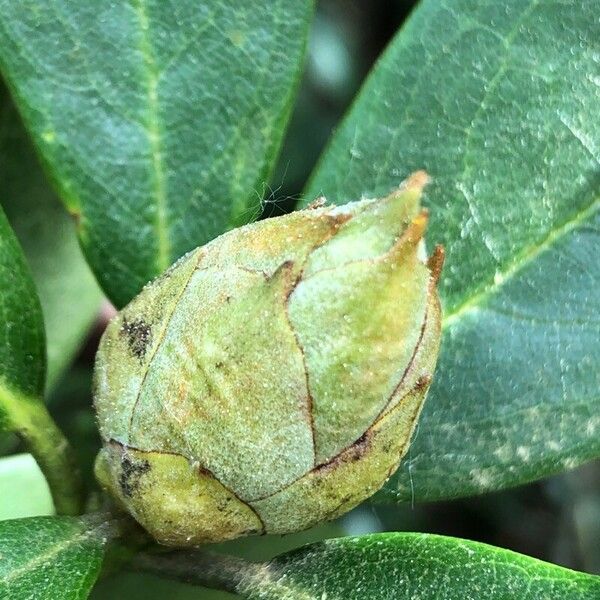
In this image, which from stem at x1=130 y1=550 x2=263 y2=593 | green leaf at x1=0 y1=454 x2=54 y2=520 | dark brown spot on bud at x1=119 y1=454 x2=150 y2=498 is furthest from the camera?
green leaf at x1=0 y1=454 x2=54 y2=520

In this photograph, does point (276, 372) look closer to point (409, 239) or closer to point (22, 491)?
point (409, 239)

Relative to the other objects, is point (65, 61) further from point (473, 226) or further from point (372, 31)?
point (372, 31)

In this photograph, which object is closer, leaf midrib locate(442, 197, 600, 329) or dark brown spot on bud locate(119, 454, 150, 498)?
dark brown spot on bud locate(119, 454, 150, 498)

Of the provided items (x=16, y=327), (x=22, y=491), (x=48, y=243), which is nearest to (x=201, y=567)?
(x=16, y=327)

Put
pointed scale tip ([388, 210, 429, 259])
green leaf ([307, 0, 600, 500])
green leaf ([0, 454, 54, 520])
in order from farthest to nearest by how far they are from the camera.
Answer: green leaf ([0, 454, 54, 520]) → green leaf ([307, 0, 600, 500]) → pointed scale tip ([388, 210, 429, 259])

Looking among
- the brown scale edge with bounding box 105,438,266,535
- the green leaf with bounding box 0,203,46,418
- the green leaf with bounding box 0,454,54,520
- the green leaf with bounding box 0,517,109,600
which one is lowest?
the green leaf with bounding box 0,454,54,520

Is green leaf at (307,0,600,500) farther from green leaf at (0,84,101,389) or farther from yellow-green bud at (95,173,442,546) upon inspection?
green leaf at (0,84,101,389)

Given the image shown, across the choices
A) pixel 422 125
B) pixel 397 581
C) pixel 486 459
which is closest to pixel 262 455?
pixel 397 581

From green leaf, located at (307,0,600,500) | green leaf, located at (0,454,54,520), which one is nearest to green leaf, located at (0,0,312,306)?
green leaf, located at (307,0,600,500)
